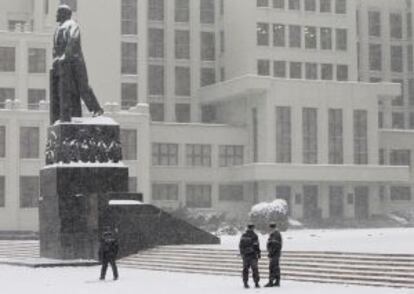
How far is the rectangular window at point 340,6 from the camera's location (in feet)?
283

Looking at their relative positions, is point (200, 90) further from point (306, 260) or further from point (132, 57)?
point (306, 260)

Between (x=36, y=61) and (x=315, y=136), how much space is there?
23.8 m

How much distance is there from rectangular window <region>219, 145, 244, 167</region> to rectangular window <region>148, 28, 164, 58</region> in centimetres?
1362

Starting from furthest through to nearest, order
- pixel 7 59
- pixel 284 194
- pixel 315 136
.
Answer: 1. pixel 284 194
2. pixel 315 136
3. pixel 7 59

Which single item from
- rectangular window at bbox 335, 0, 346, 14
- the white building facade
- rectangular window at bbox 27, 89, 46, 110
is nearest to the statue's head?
the white building facade

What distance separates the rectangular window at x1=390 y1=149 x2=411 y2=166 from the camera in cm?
8712

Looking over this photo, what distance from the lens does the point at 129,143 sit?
232 feet

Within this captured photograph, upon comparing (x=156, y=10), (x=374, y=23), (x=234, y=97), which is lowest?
(x=234, y=97)

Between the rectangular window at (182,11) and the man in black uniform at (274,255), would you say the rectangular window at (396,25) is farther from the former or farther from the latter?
the man in black uniform at (274,255)

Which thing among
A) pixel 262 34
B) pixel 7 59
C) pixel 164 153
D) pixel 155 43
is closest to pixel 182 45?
pixel 155 43

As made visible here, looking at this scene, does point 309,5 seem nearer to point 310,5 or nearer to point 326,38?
point 310,5

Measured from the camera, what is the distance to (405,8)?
325 ft

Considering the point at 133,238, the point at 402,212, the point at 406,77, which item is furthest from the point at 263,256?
the point at 406,77

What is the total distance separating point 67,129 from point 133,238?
4.78m
